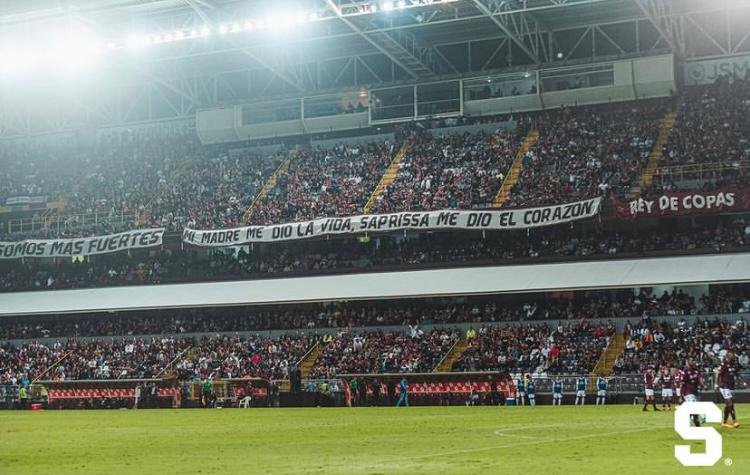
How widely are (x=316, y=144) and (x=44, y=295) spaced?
18.4m

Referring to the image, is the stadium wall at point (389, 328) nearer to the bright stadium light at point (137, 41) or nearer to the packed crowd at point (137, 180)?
the packed crowd at point (137, 180)

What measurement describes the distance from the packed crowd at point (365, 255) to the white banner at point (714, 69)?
35.9 ft

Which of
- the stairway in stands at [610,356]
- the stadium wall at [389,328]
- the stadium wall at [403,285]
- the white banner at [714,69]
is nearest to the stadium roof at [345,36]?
the white banner at [714,69]

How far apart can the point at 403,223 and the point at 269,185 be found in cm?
1223

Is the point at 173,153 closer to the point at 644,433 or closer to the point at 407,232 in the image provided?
the point at 407,232

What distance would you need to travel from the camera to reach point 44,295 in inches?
2584

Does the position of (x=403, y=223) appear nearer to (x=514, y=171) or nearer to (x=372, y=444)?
(x=514, y=171)

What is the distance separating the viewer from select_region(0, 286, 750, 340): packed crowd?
5081cm

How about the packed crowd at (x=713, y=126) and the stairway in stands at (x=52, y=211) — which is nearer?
the packed crowd at (x=713, y=126)

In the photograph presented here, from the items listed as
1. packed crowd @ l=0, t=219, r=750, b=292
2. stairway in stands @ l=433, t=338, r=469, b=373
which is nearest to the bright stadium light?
packed crowd @ l=0, t=219, r=750, b=292

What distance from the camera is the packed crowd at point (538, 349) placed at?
48969 mm

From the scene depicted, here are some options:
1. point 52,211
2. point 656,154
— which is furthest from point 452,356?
point 52,211

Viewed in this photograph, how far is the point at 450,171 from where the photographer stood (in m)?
62.4

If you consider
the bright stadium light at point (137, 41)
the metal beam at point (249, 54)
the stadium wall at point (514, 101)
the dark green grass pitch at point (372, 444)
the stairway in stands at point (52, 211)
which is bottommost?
the dark green grass pitch at point (372, 444)
